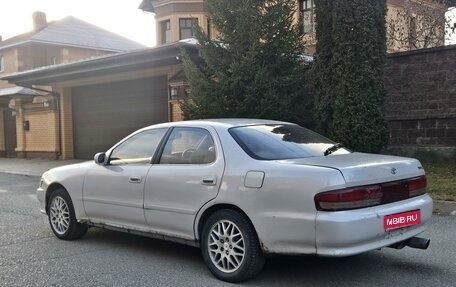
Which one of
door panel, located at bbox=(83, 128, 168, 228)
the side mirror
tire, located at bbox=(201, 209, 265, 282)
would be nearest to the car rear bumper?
tire, located at bbox=(201, 209, 265, 282)

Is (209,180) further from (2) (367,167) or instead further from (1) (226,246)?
(2) (367,167)

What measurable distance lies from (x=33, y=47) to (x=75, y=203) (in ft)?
84.8

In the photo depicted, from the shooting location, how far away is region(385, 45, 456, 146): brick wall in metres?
11.6

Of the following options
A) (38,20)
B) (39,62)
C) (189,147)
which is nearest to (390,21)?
(189,147)

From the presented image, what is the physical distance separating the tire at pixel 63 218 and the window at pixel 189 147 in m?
1.71

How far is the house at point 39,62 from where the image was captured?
68.2 feet

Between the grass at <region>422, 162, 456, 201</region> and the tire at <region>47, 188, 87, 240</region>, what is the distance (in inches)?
219

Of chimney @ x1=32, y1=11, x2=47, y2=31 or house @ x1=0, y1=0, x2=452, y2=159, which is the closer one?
house @ x1=0, y1=0, x2=452, y2=159

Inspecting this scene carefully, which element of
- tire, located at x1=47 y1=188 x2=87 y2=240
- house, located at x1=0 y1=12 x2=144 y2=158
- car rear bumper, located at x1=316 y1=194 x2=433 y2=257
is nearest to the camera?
car rear bumper, located at x1=316 y1=194 x2=433 y2=257

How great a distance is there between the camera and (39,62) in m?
29.8

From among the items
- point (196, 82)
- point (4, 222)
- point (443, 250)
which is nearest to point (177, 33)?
point (196, 82)

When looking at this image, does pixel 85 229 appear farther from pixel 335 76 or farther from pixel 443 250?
pixel 335 76

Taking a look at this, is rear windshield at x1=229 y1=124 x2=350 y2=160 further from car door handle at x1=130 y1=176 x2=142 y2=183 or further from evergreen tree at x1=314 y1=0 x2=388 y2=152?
evergreen tree at x1=314 y1=0 x2=388 y2=152

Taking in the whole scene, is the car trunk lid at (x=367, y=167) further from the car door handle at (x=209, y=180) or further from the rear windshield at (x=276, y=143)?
the car door handle at (x=209, y=180)
